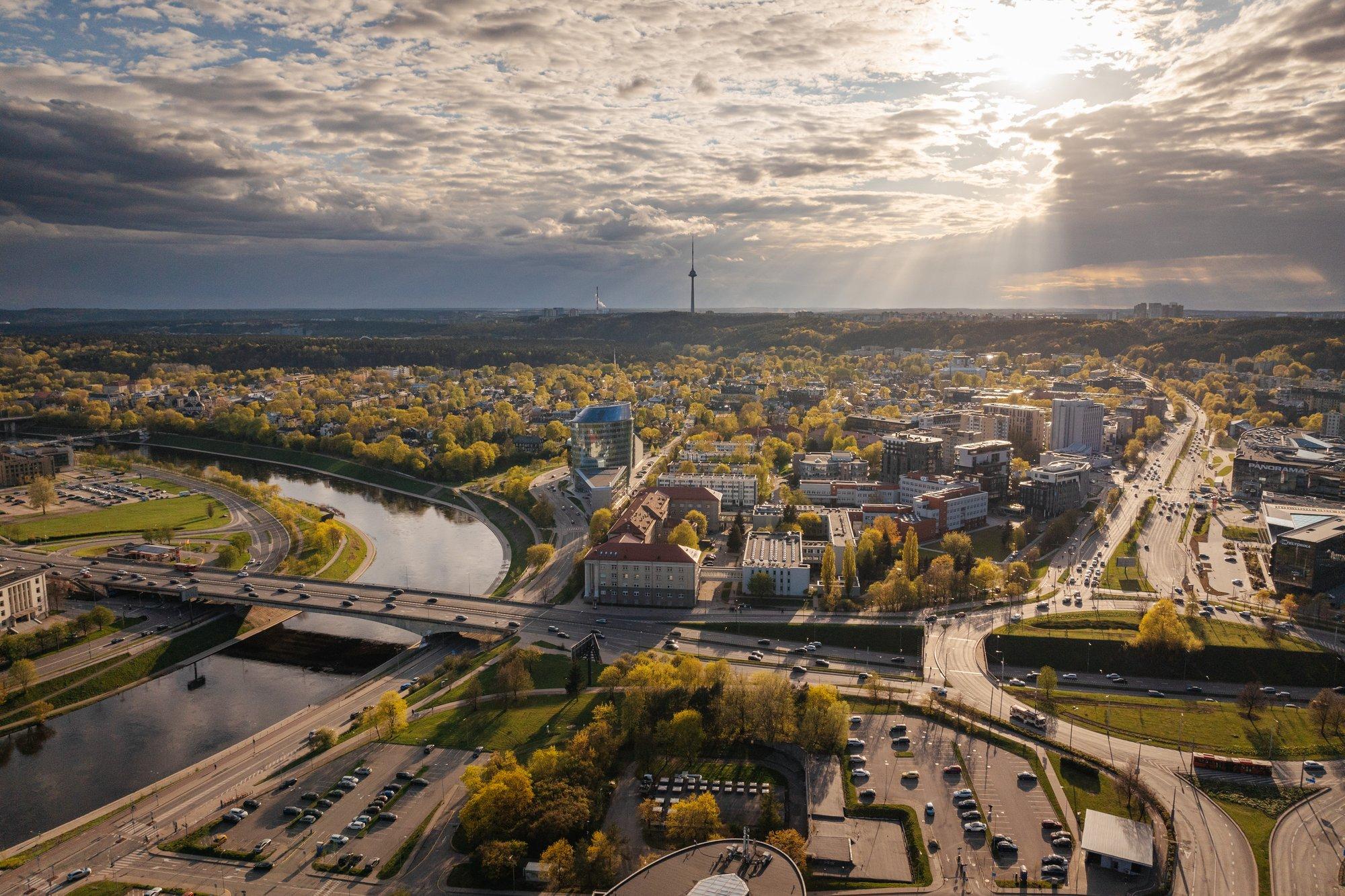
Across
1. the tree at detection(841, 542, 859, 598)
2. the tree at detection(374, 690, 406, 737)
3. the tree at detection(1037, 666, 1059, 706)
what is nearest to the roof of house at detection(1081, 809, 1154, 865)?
the tree at detection(1037, 666, 1059, 706)

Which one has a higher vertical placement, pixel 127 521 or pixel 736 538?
pixel 736 538

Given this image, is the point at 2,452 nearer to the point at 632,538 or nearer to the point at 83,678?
the point at 83,678

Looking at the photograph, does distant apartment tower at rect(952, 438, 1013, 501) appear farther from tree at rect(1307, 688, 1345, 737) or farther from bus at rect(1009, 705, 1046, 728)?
bus at rect(1009, 705, 1046, 728)

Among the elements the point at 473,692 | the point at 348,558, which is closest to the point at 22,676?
the point at 473,692

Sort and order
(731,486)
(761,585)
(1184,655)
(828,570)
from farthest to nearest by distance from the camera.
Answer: (731,486)
(828,570)
(761,585)
(1184,655)

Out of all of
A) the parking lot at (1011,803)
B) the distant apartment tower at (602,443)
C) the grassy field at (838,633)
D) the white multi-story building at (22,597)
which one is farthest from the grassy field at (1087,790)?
the white multi-story building at (22,597)

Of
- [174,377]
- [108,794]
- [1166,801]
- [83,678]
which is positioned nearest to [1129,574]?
[1166,801]

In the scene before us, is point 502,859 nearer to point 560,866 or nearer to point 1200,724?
point 560,866

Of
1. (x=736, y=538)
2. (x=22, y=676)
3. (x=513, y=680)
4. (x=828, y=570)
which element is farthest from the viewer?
(x=736, y=538)
